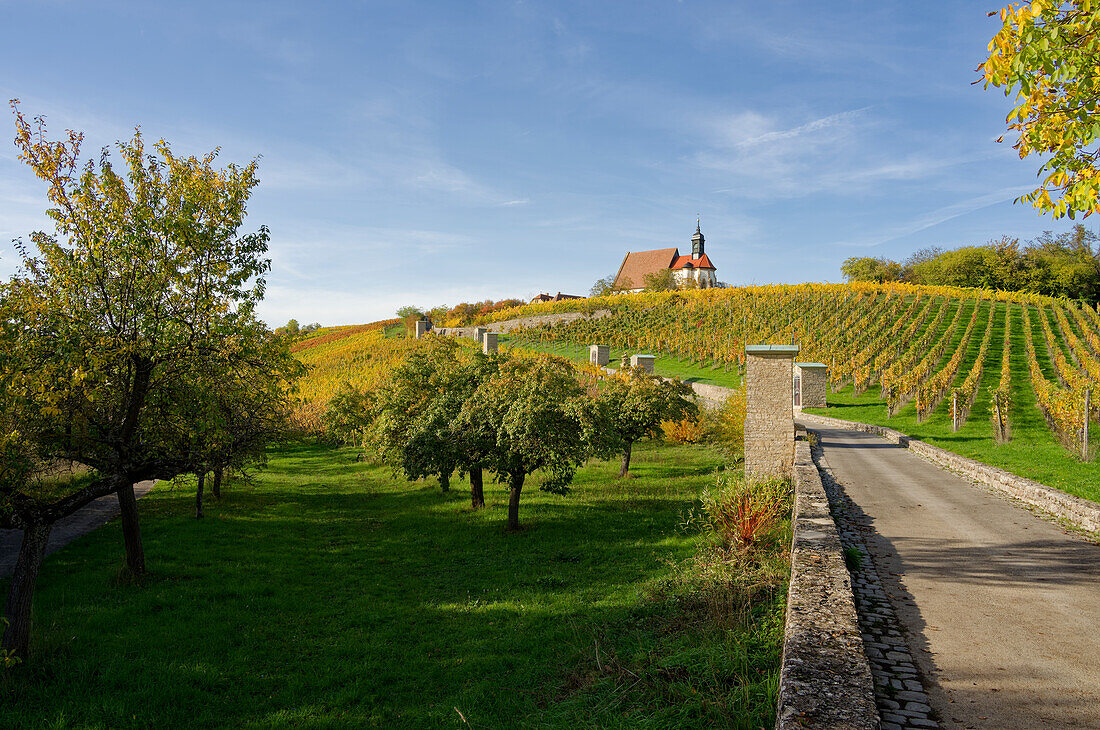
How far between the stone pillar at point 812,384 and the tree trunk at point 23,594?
103ft

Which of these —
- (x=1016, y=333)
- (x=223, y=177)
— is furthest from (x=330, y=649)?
(x=1016, y=333)

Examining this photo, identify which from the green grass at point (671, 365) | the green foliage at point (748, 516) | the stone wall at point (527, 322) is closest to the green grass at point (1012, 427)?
the green grass at point (671, 365)

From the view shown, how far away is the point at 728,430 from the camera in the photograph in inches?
762

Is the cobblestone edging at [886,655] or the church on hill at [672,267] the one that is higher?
the church on hill at [672,267]

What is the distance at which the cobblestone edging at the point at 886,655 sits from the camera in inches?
157

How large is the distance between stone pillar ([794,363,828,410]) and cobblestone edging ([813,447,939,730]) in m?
24.8

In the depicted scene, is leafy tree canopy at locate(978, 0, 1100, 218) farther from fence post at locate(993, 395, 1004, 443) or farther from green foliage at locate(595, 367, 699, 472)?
fence post at locate(993, 395, 1004, 443)

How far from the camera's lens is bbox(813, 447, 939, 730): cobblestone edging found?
13.1ft

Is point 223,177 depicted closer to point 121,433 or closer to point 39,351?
point 39,351

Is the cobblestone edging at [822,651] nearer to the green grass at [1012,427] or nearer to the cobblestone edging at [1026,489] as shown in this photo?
the cobblestone edging at [1026,489]

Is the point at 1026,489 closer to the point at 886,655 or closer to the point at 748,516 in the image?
the point at 748,516

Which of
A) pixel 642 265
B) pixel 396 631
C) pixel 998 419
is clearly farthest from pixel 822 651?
pixel 642 265

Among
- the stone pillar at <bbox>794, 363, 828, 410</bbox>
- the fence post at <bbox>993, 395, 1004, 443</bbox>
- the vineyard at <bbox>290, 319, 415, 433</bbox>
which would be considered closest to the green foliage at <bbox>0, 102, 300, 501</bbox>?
the vineyard at <bbox>290, 319, 415, 433</bbox>

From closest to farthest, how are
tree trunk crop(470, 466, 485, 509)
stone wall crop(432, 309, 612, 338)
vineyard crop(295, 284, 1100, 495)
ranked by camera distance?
tree trunk crop(470, 466, 485, 509) < vineyard crop(295, 284, 1100, 495) < stone wall crop(432, 309, 612, 338)
